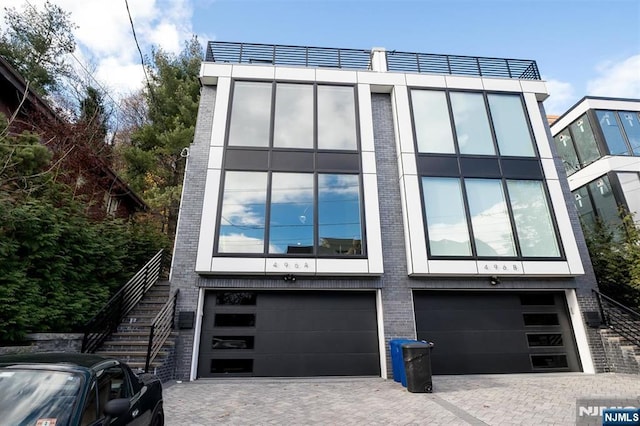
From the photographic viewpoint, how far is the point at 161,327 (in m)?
7.09

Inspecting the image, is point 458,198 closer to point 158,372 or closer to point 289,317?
point 289,317

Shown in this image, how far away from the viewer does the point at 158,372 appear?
655cm

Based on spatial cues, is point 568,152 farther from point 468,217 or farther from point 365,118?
point 365,118

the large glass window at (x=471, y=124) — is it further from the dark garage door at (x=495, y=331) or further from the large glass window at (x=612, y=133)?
the large glass window at (x=612, y=133)

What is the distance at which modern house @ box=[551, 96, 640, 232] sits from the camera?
12680 mm

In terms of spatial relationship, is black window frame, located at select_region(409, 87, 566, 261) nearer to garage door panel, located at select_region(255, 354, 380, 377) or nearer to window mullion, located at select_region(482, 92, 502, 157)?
window mullion, located at select_region(482, 92, 502, 157)

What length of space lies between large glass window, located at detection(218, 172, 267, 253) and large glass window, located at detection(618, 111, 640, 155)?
15721 millimetres

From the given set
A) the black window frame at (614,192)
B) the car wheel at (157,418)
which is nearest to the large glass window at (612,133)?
the black window frame at (614,192)

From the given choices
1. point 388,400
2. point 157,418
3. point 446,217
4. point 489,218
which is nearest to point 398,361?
point 388,400

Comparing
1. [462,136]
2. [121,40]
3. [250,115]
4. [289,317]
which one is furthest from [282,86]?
[289,317]

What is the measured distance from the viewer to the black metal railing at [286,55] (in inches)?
406

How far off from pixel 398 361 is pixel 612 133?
14.4m

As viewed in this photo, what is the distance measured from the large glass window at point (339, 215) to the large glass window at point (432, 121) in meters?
2.63

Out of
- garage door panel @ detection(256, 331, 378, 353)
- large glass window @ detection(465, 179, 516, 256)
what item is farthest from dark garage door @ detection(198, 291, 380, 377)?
large glass window @ detection(465, 179, 516, 256)
